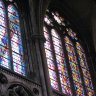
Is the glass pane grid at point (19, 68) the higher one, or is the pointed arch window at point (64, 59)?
the pointed arch window at point (64, 59)

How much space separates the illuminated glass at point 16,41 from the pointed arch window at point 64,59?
1.51 metres

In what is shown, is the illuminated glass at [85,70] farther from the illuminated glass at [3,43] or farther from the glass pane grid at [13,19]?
the illuminated glass at [3,43]

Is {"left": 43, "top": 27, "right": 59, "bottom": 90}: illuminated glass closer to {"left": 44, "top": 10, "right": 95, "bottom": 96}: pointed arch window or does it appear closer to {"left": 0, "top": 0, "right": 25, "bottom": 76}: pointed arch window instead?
{"left": 44, "top": 10, "right": 95, "bottom": 96}: pointed arch window

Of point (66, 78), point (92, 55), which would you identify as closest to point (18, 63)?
point (66, 78)

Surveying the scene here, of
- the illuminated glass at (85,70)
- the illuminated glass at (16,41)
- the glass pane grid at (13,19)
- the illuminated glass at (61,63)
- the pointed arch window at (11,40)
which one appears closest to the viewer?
the pointed arch window at (11,40)

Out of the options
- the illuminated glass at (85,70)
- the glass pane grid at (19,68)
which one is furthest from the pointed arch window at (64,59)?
the glass pane grid at (19,68)

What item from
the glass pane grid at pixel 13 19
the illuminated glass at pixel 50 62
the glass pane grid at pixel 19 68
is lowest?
the glass pane grid at pixel 19 68

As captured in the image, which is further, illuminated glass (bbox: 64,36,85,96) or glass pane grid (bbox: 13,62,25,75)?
illuminated glass (bbox: 64,36,85,96)

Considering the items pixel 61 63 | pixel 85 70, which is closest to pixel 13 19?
pixel 61 63

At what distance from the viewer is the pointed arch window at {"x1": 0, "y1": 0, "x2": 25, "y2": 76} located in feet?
57.9

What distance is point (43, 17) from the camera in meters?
20.2

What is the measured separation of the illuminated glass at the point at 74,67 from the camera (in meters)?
20.0

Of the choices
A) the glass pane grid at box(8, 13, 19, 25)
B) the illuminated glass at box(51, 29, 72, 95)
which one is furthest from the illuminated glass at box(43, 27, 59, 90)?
the glass pane grid at box(8, 13, 19, 25)

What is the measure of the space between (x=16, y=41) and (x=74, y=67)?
359cm
